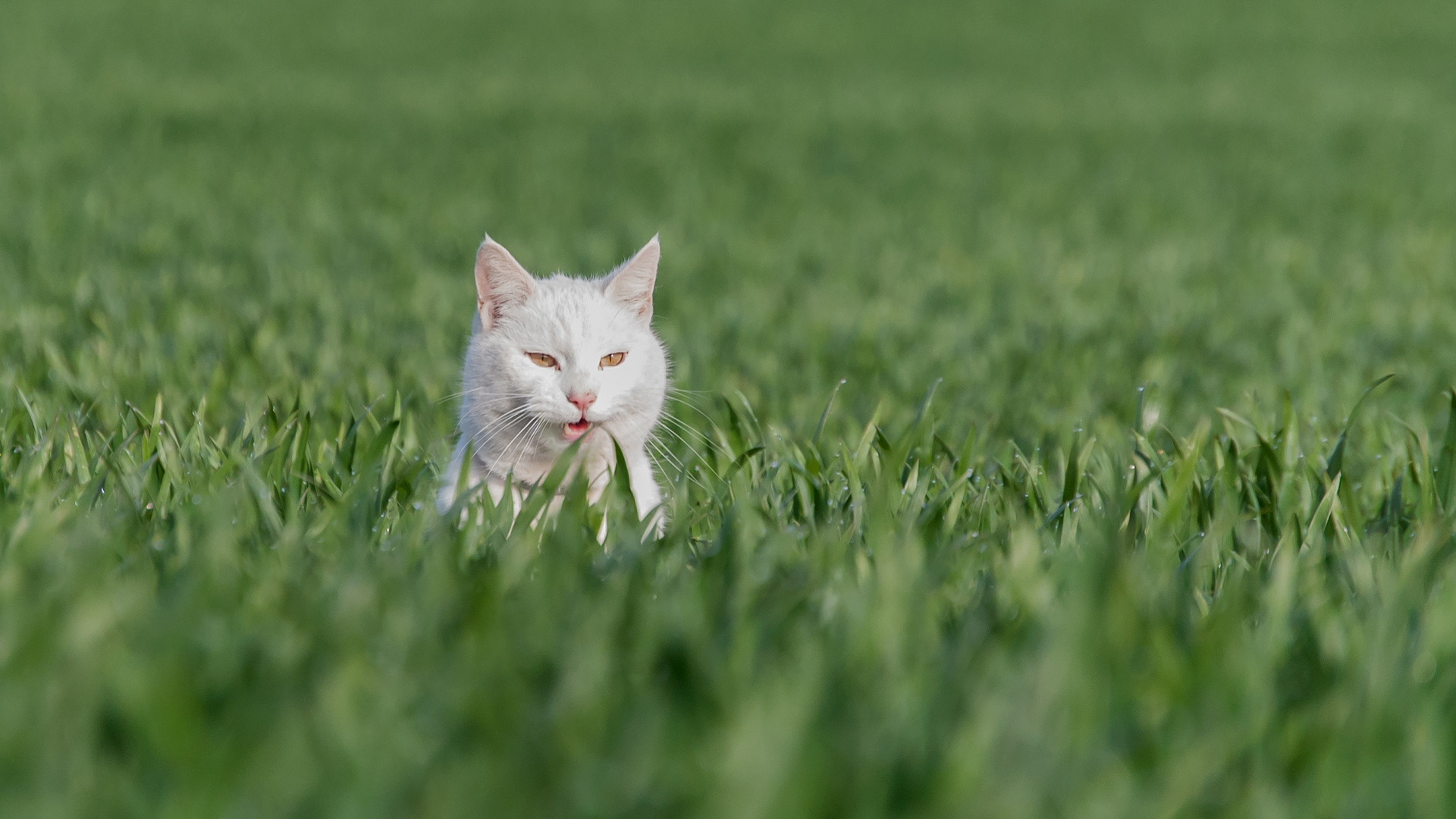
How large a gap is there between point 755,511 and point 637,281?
2.51ft

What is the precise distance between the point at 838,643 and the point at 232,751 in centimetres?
78

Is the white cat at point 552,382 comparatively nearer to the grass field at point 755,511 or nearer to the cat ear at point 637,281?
the cat ear at point 637,281

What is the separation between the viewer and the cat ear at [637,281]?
285cm

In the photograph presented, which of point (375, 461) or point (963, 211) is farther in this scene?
point (963, 211)

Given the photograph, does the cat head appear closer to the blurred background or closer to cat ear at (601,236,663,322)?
cat ear at (601,236,663,322)

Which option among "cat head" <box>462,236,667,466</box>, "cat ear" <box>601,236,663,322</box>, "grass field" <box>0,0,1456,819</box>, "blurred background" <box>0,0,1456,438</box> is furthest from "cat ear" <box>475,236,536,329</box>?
"blurred background" <box>0,0,1456,438</box>

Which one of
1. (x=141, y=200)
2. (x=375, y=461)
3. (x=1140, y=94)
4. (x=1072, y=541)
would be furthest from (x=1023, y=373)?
(x=1140, y=94)

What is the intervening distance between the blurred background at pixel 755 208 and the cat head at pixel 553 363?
3.14 ft

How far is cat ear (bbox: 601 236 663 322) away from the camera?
2.85m

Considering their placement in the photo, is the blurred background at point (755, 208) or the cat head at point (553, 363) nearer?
the cat head at point (553, 363)

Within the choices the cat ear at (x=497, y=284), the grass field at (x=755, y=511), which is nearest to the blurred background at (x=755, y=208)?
the grass field at (x=755, y=511)

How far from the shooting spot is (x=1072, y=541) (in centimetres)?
245

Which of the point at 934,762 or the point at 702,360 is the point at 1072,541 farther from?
the point at 702,360

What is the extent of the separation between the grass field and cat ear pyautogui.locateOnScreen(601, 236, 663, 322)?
35 cm
